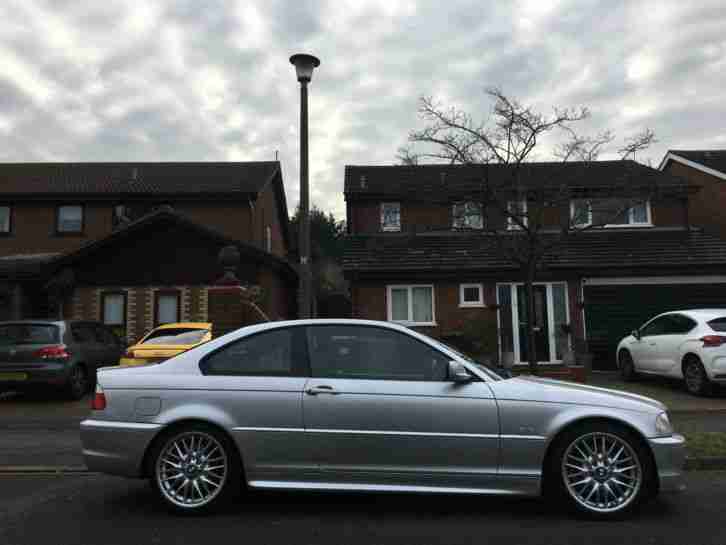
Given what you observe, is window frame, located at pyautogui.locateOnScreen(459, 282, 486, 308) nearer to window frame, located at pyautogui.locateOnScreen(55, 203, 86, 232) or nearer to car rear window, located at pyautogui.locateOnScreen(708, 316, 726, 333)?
car rear window, located at pyautogui.locateOnScreen(708, 316, 726, 333)

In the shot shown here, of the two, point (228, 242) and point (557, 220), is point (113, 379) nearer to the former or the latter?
point (228, 242)

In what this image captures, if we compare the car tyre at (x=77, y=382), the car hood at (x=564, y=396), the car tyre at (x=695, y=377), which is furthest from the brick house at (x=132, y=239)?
the car hood at (x=564, y=396)

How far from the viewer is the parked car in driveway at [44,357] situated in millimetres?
11109

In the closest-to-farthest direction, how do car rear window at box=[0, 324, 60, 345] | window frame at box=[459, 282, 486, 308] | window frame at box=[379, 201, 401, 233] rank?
car rear window at box=[0, 324, 60, 345] < window frame at box=[459, 282, 486, 308] < window frame at box=[379, 201, 401, 233]

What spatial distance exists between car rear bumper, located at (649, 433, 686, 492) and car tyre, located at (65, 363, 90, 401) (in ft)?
33.6

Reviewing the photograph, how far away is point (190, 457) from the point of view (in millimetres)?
4734

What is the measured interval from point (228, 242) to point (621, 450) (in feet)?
54.2

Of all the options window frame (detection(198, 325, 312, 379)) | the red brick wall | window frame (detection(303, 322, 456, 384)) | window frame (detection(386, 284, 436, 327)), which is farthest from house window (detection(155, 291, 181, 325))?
the red brick wall

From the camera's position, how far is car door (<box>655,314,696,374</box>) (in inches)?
462

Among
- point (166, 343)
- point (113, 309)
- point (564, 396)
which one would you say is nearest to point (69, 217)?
point (113, 309)

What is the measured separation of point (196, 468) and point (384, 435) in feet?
4.90

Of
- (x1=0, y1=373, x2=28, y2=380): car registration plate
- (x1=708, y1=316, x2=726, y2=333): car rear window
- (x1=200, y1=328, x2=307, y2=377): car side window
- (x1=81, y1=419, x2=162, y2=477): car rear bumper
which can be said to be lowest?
(x1=81, y1=419, x2=162, y2=477): car rear bumper

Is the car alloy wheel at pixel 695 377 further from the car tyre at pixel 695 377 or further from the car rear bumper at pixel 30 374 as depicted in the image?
the car rear bumper at pixel 30 374

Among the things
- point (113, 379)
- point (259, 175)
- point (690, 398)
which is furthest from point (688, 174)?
point (113, 379)
